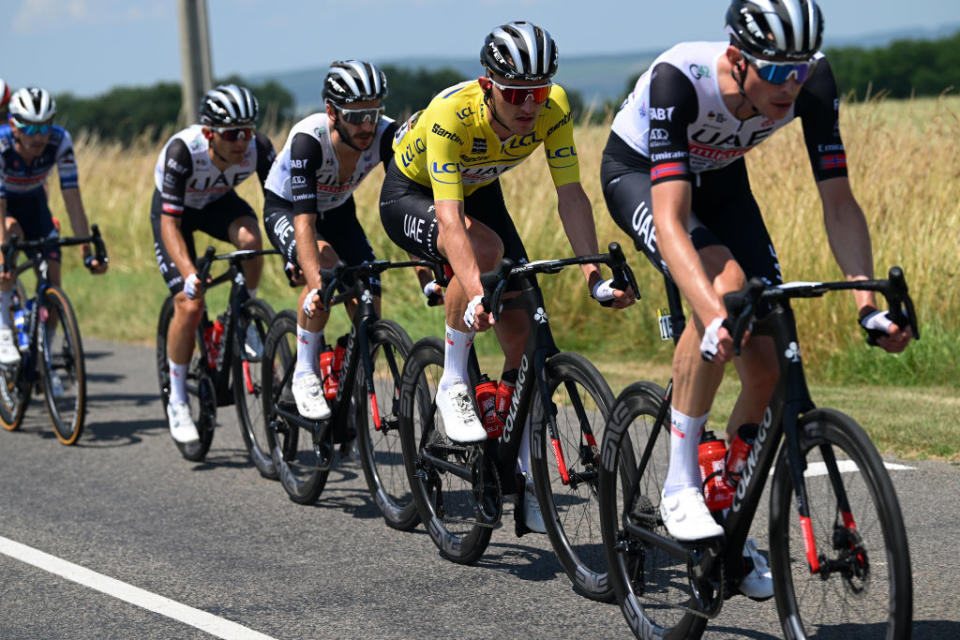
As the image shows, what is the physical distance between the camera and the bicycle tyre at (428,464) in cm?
578

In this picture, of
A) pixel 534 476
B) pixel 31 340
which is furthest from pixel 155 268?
pixel 534 476

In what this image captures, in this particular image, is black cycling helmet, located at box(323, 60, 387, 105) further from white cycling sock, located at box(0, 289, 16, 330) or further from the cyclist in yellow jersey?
white cycling sock, located at box(0, 289, 16, 330)

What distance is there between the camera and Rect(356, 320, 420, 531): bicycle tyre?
621 centimetres

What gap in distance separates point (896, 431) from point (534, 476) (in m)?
3.28

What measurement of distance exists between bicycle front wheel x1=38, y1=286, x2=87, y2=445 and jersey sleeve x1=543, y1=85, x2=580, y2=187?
4283mm

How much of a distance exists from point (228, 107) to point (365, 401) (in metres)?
2.23

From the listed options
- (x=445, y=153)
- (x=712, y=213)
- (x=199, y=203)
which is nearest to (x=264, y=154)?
(x=199, y=203)

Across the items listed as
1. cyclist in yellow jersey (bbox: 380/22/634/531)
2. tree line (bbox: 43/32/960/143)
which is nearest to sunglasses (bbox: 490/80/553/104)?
cyclist in yellow jersey (bbox: 380/22/634/531)

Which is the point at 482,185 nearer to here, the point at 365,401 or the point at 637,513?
the point at 365,401

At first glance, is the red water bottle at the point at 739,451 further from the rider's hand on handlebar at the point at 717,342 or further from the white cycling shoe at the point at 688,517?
the rider's hand on handlebar at the point at 717,342

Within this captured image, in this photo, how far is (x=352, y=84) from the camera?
652 cm

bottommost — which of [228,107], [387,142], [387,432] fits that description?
[387,432]

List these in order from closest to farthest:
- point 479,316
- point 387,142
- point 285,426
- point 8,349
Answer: point 479,316, point 387,142, point 285,426, point 8,349

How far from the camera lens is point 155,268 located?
18.4 metres
